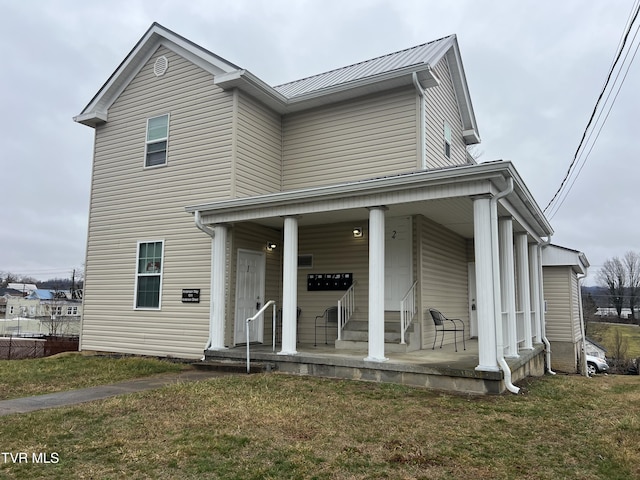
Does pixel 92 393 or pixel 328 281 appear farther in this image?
pixel 328 281

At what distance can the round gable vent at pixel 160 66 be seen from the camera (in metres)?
11.4

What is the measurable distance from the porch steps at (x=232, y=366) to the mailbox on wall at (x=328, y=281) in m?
2.44

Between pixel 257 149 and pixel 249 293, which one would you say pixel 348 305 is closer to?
pixel 249 293

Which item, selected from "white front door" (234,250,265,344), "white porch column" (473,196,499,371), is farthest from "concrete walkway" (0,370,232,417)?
"white porch column" (473,196,499,371)

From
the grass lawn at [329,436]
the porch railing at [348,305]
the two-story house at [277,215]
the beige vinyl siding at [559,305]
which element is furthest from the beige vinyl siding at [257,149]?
the beige vinyl siding at [559,305]

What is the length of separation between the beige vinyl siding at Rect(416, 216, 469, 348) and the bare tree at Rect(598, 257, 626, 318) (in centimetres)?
5958

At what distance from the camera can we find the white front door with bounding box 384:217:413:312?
9.28 m

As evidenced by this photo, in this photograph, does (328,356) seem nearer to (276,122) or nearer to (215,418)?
(215,418)

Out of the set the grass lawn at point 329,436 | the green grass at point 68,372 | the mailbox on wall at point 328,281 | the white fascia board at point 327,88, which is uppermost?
the white fascia board at point 327,88

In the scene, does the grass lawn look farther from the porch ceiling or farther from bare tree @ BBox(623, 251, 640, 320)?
bare tree @ BBox(623, 251, 640, 320)

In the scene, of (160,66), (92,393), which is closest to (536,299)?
(92,393)

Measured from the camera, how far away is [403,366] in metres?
6.90

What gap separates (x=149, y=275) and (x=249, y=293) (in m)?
2.50

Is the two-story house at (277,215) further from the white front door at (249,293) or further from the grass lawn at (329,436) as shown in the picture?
the grass lawn at (329,436)
